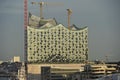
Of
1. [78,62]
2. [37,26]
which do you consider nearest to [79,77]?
[78,62]

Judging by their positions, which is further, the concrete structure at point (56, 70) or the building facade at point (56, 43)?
the building facade at point (56, 43)

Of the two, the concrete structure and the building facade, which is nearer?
the concrete structure

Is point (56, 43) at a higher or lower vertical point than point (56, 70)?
higher

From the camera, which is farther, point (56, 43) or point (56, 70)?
point (56, 43)

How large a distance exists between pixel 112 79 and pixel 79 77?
143 feet

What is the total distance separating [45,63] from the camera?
89.9 m

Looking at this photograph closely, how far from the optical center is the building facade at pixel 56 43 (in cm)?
9644

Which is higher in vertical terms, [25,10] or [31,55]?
[25,10]

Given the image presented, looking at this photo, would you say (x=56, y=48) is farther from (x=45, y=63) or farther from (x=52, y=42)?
(x=45, y=63)

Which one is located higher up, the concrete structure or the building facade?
the building facade

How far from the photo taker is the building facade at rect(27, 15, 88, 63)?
9644 centimetres

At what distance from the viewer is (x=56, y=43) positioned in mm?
99750

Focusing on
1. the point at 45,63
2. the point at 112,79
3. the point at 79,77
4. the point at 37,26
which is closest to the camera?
the point at 112,79

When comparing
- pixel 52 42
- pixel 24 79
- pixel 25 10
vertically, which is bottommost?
pixel 24 79
